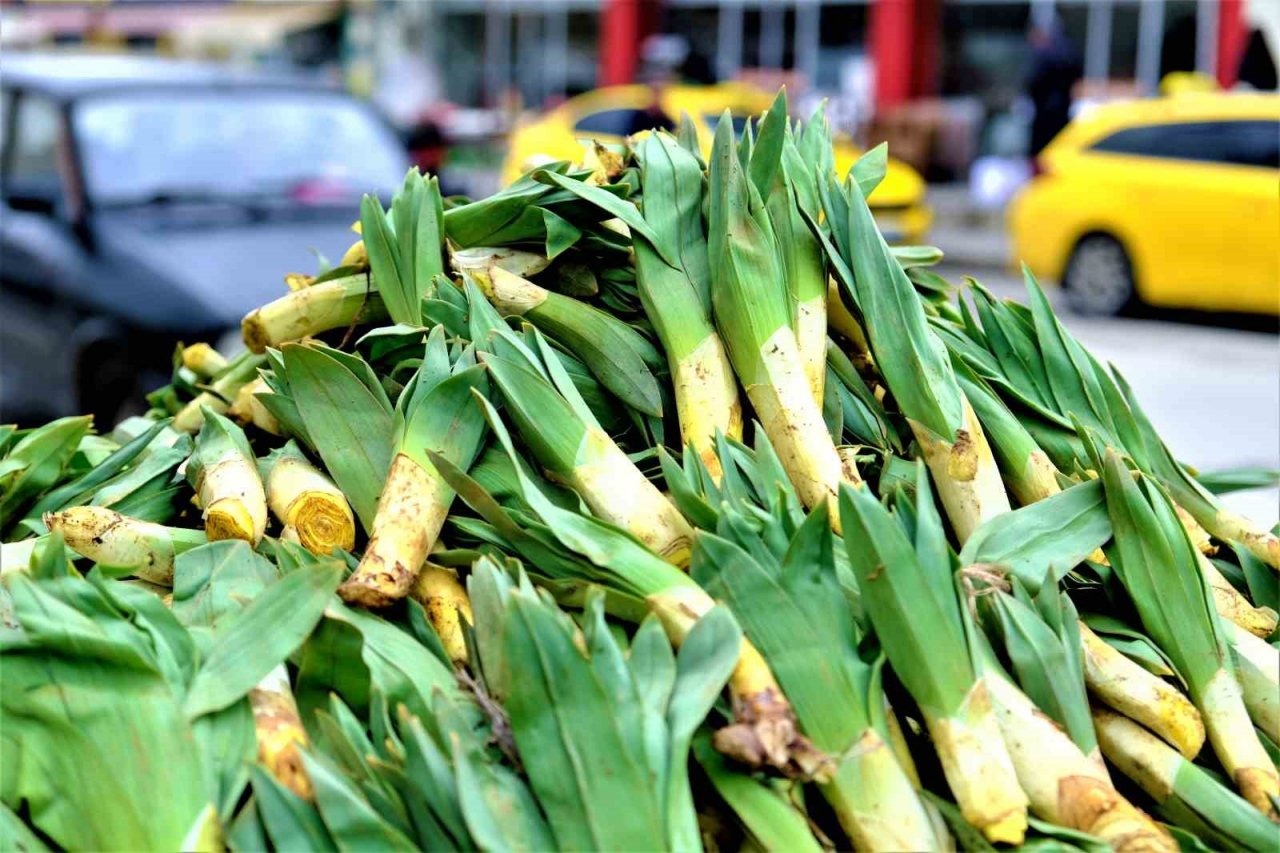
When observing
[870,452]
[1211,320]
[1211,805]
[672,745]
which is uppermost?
[870,452]

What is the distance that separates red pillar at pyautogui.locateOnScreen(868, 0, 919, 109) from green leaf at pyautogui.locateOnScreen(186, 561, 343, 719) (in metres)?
17.8

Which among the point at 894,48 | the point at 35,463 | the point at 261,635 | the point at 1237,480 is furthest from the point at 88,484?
the point at 894,48

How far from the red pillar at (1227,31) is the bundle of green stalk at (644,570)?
15519 mm

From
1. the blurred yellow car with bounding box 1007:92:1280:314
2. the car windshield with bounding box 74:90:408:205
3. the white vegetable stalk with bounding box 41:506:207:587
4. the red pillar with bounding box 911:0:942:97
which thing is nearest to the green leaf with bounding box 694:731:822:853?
the white vegetable stalk with bounding box 41:506:207:587

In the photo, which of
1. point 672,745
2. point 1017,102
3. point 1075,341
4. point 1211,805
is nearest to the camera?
point 672,745

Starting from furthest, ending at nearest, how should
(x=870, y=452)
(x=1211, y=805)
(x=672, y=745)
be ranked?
(x=870, y=452) < (x=1211, y=805) < (x=672, y=745)

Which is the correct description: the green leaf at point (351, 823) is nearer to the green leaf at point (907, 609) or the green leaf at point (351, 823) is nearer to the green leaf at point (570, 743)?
the green leaf at point (570, 743)

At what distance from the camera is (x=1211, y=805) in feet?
5.08

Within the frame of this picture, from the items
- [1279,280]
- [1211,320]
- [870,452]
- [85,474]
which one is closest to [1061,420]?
[870,452]

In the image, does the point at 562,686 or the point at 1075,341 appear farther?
the point at 1075,341

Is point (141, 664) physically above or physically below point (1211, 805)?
above

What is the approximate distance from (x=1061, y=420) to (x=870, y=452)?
0.29 metres

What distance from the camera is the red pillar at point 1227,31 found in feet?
52.3

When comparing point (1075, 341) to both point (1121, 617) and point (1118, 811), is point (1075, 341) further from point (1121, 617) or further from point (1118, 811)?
point (1118, 811)
